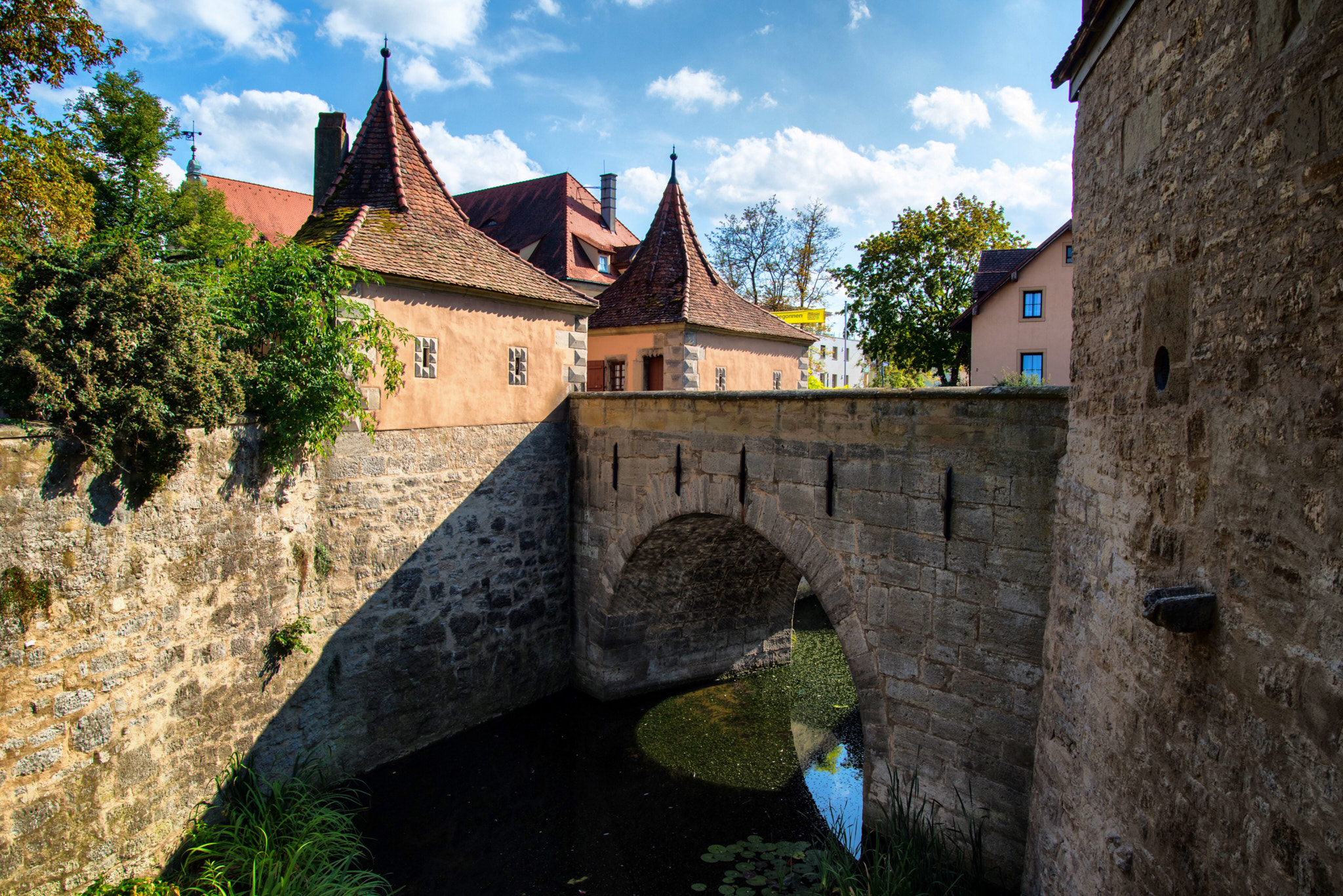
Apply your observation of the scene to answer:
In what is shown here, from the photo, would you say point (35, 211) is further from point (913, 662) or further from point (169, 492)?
point (913, 662)

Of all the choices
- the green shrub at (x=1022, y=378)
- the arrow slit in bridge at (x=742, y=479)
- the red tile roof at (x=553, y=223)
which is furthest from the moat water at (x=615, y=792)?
the red tile roof at (x=553, y=223)

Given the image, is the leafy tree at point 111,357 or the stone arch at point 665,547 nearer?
the leafy tree at point 111,357

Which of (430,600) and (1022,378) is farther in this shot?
(1022,378)

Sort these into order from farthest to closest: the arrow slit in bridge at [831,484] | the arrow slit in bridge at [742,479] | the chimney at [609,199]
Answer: the chimney at [609,199] → the arrow slit in bridge at [742,479] → the arrow slit in bridge at [831,484]

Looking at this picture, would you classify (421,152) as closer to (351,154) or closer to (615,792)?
(351,154)

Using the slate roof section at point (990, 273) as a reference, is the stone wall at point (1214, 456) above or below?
below

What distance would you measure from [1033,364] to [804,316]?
26.9 ft

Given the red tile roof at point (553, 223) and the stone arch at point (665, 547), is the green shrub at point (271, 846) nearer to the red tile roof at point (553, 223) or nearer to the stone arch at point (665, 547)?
the stone arch at point (665, 547)

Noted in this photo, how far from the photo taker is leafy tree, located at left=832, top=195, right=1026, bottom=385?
21.7 metres

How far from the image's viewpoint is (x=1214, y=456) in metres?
2.61

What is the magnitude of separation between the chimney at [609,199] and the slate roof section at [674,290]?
940 cm

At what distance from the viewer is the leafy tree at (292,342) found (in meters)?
6.44

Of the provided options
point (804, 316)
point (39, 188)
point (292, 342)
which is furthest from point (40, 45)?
point (804, 316)

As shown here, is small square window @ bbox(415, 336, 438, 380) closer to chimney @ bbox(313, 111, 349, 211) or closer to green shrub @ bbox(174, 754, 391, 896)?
green shrub @ bbox(174, 754, 391, 896)
